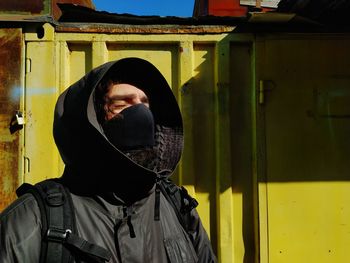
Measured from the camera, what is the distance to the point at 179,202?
1.77 metres

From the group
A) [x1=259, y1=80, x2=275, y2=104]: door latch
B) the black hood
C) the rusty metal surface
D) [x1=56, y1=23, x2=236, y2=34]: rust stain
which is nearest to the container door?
[x1=259, y1=80, x2=275, y2=104]: door latch

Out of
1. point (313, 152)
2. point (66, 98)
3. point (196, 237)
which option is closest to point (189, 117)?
point (313, 152)

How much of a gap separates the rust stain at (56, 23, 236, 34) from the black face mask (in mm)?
1897

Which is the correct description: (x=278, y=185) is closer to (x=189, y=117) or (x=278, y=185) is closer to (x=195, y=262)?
(x=189, y=117)

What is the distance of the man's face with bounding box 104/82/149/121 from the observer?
58.3 inches

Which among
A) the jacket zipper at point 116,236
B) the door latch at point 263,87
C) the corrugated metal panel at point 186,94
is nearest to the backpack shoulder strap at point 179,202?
the jacket zipper at point 116,236

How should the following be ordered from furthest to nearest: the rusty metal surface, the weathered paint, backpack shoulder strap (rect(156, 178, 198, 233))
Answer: the weathered paint
the rusty metal surface
backpack shoulder strap (rect(156, 178, 198, 233))

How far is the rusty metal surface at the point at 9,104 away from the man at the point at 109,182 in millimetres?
1798

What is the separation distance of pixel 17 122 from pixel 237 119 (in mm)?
1610

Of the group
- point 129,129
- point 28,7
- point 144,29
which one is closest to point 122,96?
point 129,129

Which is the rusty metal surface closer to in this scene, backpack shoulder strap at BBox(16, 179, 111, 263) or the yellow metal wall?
→ the yellow metal wall

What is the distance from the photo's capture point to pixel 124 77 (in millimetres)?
1629

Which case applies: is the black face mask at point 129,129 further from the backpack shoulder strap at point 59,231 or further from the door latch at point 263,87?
the door latch at point 263,87

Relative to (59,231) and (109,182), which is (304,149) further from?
(59,231)
